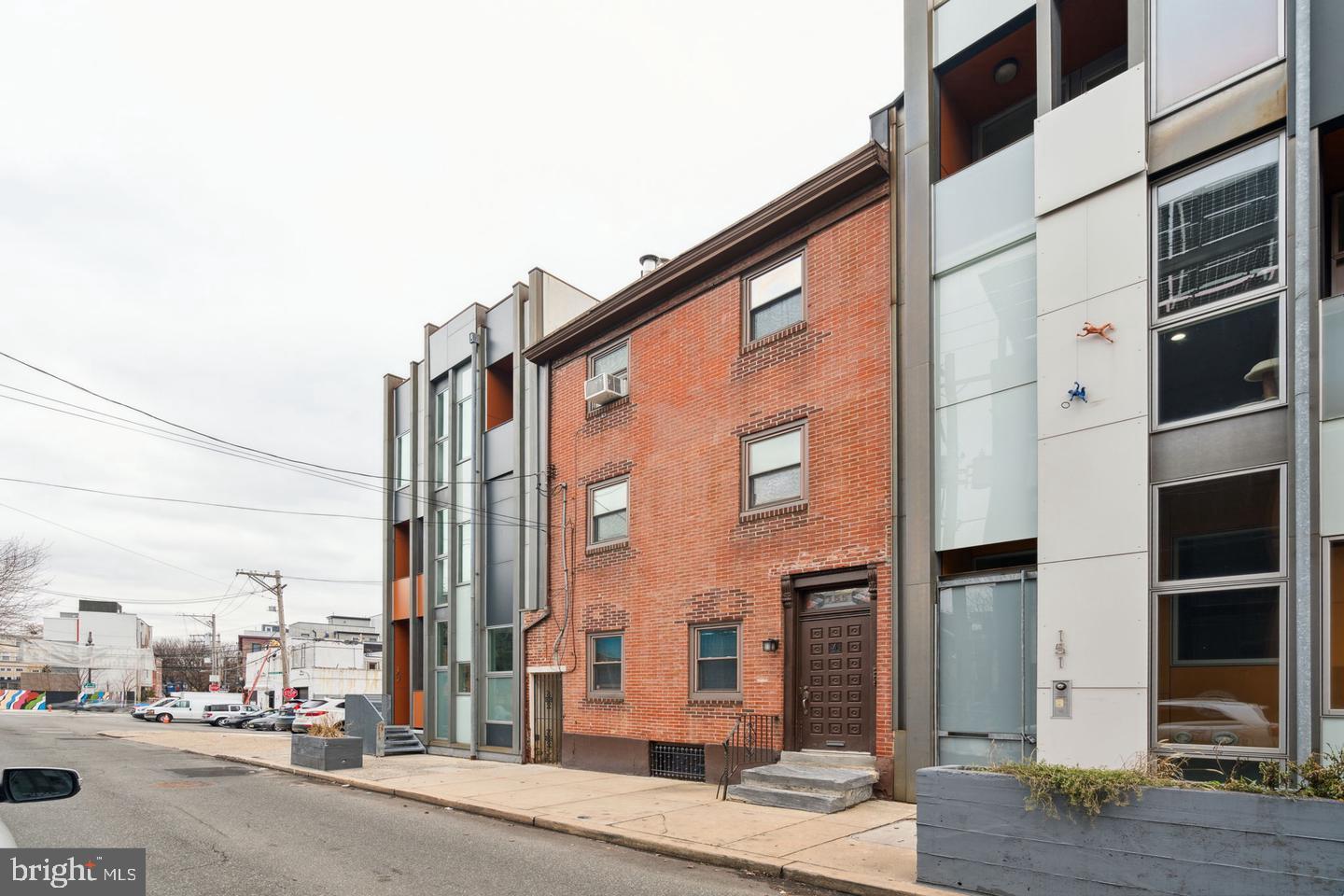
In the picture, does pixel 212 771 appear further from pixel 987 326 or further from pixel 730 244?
pixel 987 326

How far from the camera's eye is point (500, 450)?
66.9ft

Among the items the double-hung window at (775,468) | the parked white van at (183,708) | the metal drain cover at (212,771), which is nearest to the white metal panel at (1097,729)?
the double-hung window at (775,468)

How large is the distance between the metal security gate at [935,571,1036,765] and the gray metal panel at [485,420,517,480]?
11036 mm

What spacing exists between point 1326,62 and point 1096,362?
3296 millimetres

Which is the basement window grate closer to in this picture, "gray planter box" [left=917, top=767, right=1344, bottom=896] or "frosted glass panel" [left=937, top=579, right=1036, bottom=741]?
"frosted glass panel" [left=937, top=579, right=1036, bottom=741]

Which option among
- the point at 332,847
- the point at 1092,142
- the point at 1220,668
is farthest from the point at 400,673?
the point at 1092,142

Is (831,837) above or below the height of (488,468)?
below

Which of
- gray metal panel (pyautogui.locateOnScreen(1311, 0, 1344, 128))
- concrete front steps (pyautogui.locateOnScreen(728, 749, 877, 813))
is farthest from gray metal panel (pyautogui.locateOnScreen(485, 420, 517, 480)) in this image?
gray metal panel (pyautogui.locateOnScreen(1311, 0, 1344, 128))

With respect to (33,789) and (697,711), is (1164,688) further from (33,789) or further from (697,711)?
A: (33,789)

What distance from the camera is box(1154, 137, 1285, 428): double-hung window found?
852 cm

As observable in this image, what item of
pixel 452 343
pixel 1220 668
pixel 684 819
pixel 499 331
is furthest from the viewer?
pixel 452 343

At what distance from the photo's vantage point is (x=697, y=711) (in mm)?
14539

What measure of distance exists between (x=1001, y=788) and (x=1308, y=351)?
4754mm

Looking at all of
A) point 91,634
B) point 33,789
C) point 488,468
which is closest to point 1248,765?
point 33,789
